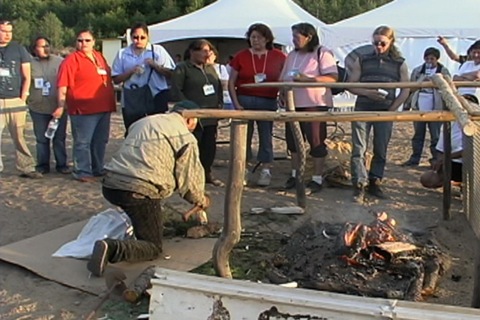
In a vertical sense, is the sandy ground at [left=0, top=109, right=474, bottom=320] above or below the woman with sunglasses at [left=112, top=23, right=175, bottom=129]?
below

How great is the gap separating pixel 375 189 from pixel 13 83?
166 inches

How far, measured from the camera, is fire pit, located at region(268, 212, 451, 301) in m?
4.43

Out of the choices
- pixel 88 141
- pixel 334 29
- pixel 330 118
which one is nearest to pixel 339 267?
pixel 330 118

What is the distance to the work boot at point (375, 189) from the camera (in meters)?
7.20

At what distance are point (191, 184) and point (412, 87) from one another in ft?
7.22

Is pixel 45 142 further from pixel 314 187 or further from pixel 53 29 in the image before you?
pixel 53 29

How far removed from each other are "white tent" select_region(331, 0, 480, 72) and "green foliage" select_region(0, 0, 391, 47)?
622 inches

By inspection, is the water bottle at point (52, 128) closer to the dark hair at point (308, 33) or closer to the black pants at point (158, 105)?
the black pants at point (158, 105)

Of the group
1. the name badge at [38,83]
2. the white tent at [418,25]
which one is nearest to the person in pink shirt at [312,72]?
the name badge at [38,83]

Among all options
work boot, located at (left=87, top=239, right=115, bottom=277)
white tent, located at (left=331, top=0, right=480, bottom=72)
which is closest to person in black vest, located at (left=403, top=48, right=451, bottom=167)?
white tent, located at (left=331, top=0, right=480, bottom=72)

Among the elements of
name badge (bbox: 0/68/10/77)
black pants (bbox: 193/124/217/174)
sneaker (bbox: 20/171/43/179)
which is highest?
name badge (bbox: 0/68/10/77)

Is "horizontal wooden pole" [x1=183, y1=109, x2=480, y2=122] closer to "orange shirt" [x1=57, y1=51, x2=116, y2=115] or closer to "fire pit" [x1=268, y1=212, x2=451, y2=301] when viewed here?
"fire pit" [x1=268, y1=212, x2=451, y2=301]

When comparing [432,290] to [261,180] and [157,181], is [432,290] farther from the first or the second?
[261,180]

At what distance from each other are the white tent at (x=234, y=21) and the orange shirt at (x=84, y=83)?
7.31 metres
